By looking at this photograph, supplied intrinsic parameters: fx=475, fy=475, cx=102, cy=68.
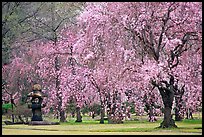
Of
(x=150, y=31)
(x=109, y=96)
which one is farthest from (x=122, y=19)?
(x=109, y=96)

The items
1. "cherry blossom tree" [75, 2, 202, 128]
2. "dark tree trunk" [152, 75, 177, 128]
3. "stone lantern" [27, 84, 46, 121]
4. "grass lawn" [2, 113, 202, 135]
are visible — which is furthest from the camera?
"stone lantern" [27, 84, 46, 121]

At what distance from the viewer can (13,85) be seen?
152ft

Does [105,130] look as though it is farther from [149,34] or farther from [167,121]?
[149,34]

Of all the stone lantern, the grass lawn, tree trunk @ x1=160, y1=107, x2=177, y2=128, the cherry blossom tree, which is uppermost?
the cherry blossom tree

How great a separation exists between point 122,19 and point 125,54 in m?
1.80

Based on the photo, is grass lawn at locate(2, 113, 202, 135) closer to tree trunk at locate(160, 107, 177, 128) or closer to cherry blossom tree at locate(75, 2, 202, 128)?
tree trunk at locate(160, 107, 177, 128)

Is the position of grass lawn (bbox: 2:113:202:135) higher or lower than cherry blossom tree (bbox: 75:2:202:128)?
lower

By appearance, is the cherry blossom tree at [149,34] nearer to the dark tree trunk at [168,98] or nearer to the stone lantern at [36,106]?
the dark tree trunk at [168,98]

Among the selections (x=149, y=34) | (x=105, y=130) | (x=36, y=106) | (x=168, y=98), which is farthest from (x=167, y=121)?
(x=36, y=106)

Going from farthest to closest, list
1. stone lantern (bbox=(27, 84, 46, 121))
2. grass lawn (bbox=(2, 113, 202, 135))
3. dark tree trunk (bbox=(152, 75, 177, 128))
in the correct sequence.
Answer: stone lantern (bbox=(27, 84, 46, 121))
dark tree trunk (bbox=(152, 75, 177, 128))
grass lawn (bbox=(2, 113, 202, 135))

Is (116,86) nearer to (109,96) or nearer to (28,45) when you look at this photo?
(109,96)

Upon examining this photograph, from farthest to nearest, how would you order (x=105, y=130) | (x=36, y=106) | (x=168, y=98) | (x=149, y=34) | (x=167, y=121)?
1. (x=36, y=106)
2. (x=168, y=98)
3. (x=167, y=121)
4. (x=149, y=34)
5. (x=105, y=130)

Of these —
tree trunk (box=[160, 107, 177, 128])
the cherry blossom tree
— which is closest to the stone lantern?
the cherry blossom tree

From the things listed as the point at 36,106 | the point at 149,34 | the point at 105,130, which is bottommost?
the point at 105,130
